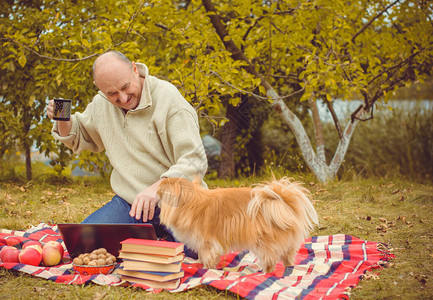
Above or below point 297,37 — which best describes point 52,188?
below

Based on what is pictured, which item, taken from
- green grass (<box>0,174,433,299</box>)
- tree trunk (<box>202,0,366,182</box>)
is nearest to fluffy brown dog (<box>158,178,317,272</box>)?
green grass (<box>0,174,433,299</box>)

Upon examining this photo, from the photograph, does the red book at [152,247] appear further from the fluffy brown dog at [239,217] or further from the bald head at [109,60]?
the bald head at [109,60]

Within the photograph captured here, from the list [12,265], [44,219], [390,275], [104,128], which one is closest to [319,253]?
[390,275]

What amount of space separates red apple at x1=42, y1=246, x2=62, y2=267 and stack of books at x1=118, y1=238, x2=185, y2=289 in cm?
61

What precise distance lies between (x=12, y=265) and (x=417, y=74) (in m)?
6.12

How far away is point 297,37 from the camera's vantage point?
580cm

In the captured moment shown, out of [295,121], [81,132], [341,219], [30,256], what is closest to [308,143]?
[295,121]

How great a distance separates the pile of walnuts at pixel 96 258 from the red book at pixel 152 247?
284 mm

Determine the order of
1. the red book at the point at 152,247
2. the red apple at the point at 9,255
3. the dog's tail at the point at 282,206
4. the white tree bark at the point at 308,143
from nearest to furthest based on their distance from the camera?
the red book at the point at 152,247 < the dog's tail at the point at 282,206 < the red apple at the point at 9,255 < the white tree bark at the point at 308,143

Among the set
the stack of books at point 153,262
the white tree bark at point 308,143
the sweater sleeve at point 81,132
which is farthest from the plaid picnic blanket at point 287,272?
the white tree bark at point 308,143

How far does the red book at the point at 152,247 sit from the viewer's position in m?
2.36

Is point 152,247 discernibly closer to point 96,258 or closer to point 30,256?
point 96,258

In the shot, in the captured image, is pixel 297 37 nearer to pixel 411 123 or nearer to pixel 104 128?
pixel 411 123

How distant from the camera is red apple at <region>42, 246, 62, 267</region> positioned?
2.79m
